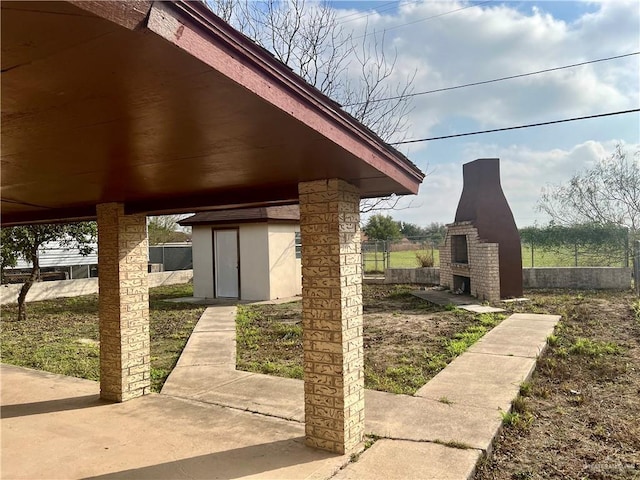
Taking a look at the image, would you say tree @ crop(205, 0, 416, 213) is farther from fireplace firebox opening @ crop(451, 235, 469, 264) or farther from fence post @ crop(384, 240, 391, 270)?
fence post @ crop(384, 240, 391, 270)

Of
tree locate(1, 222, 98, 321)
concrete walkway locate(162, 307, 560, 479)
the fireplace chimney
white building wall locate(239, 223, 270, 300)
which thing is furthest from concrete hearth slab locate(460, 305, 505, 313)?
tree locate(1, 222, 98, 321)

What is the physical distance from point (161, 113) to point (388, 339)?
648 cm

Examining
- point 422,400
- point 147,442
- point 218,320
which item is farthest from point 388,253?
point 147,442

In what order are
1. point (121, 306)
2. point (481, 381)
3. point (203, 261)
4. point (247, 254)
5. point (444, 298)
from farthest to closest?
point (203, 261), point (247, 254), point (444, 298), point (481, 381), point (121, 306)

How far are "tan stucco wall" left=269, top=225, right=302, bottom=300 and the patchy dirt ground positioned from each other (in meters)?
7.85

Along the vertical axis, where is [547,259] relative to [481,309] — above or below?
above

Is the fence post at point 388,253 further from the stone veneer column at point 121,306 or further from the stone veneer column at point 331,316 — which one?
the stone veneer column at point 331,316

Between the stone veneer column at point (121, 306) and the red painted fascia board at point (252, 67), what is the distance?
319 centimetres

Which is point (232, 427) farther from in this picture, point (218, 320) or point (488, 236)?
point (488, 236)

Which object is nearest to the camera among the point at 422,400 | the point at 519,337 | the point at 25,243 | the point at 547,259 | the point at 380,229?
the point at 422,400

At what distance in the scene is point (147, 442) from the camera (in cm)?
373

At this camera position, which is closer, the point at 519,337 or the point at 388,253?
the point at 519,337

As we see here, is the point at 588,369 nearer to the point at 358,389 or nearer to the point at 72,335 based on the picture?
the point at 358,389

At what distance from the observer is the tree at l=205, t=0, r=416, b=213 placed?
11414mm
